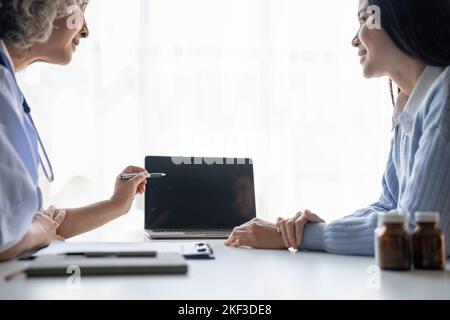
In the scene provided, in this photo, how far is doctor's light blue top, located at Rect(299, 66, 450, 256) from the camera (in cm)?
80

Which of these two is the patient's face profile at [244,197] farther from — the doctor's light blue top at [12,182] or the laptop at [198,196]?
the doctor's light blue top at [12,182]

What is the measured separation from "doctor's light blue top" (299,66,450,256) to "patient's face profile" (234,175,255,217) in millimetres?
545

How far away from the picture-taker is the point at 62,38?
46.8 inches

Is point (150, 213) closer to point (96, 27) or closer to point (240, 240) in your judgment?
point (240, 240)

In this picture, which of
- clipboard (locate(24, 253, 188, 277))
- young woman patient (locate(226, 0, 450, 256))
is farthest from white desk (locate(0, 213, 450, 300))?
young woman patient (locate(226, 0, 450, 256))

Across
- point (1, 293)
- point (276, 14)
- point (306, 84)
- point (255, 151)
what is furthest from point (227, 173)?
point (1, 293)

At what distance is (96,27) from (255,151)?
0.82m

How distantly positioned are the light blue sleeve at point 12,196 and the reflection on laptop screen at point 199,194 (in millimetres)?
708

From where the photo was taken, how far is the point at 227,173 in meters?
1.55

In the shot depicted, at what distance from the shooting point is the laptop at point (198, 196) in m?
1.45

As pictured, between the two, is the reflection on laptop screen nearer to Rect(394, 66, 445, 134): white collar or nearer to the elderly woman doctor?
the elderly woman doctor

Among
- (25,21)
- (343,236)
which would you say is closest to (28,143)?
(25,21)

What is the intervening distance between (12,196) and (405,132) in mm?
848

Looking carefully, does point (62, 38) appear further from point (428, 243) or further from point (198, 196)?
point (428, 243)
